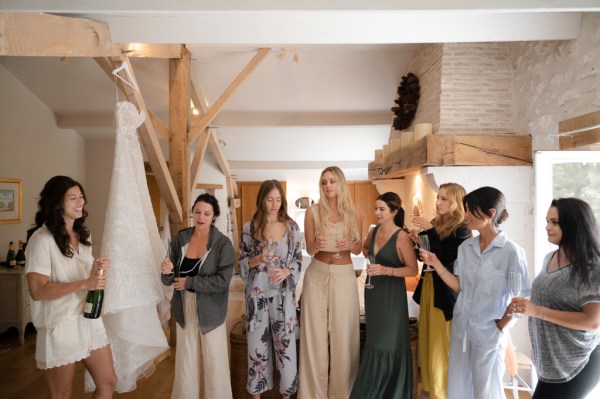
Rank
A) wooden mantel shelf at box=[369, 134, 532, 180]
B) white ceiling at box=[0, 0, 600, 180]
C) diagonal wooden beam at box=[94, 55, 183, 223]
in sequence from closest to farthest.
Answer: white ceiling at box=[0, 0, 600, 180] < diagonal wooden beam at box=[94, 55, 183, 223] < wooden mantel shelf at box=[369, 134, 532, 180]

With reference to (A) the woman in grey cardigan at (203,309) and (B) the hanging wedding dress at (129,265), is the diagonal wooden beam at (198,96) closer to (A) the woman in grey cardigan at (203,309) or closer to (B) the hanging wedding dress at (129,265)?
(B) the hanging wedding dress at (129,265)

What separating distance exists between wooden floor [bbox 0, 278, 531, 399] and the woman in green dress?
2.30ft

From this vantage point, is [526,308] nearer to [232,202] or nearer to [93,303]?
[93,303]

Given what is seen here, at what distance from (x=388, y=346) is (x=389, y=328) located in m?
0.11

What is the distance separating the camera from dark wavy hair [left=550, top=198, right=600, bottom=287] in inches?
66.5

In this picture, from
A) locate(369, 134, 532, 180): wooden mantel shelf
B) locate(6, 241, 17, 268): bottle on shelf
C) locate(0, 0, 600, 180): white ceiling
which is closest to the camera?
locate(0, 0, 600, 180): white ceiling

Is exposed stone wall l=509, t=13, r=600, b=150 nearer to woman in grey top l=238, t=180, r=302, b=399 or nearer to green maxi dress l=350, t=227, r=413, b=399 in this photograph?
green maxi dress l=350, t=227, r=413, b=399

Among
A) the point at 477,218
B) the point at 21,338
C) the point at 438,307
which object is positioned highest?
the point at 477,218

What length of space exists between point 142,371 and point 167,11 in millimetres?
2131

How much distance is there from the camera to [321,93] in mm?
5949

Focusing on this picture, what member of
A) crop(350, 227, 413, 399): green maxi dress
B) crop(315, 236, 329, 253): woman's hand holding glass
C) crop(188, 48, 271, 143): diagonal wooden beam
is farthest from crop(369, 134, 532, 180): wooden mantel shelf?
crop(188, 48, 271, 143): diagonal wooden beam

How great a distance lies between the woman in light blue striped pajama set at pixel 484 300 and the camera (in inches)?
79.1

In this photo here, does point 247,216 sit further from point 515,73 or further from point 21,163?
point 515,73

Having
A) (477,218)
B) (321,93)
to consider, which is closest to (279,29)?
(477,218)
